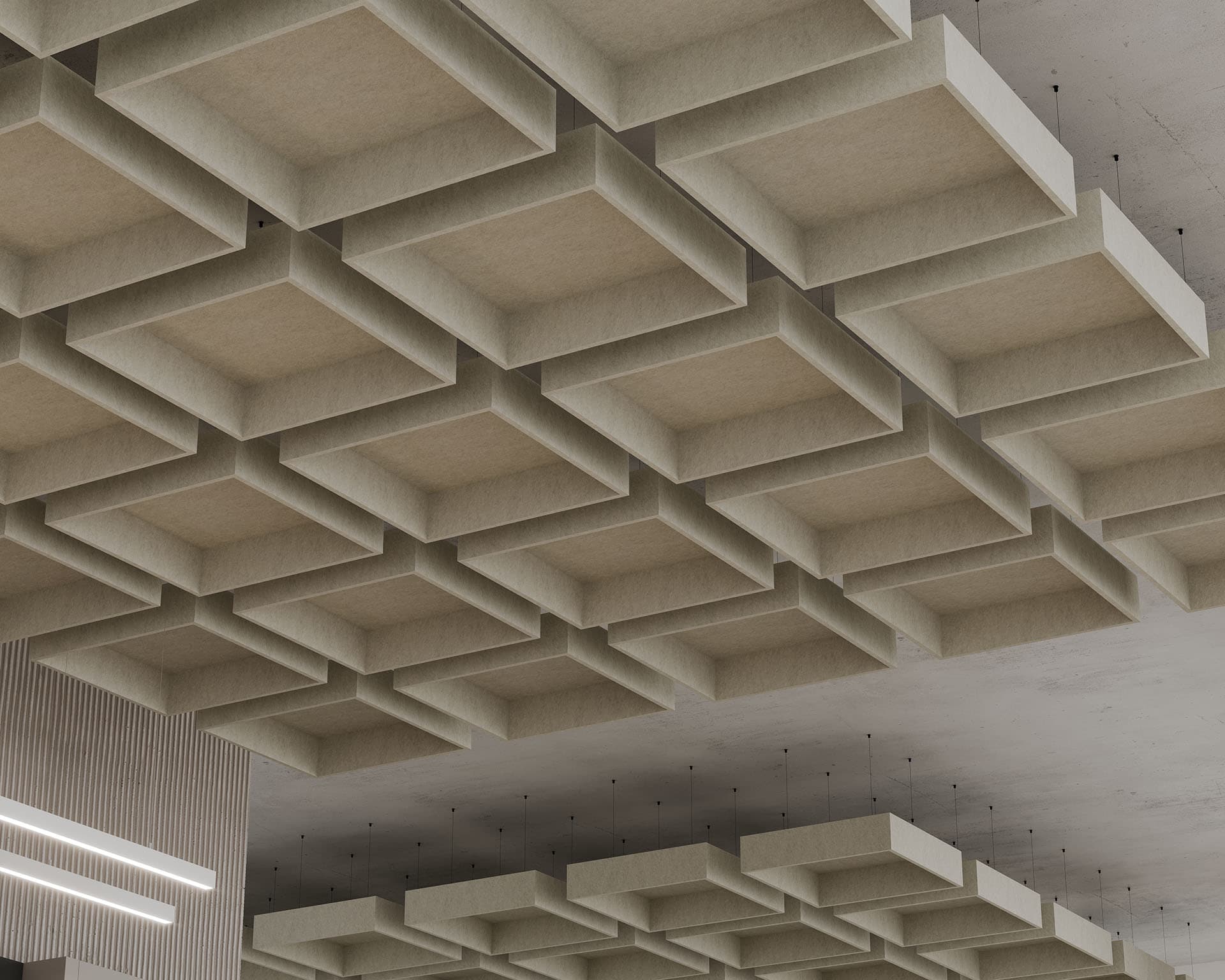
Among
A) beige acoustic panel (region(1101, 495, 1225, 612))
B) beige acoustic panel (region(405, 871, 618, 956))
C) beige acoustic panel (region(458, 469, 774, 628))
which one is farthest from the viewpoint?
beige acoustic panel (region(405, 871, 618, 956))

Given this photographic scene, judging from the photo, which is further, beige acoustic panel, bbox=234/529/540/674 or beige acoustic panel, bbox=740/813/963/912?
beige acoustic panel, bbox=740/813/963/912

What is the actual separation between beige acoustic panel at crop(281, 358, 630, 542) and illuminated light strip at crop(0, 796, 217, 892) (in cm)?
174

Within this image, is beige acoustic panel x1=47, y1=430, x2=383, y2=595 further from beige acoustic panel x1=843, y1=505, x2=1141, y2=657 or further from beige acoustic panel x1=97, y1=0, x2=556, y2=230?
beige acoustic panel x1=843, y1=505, x2=1141, y2=657

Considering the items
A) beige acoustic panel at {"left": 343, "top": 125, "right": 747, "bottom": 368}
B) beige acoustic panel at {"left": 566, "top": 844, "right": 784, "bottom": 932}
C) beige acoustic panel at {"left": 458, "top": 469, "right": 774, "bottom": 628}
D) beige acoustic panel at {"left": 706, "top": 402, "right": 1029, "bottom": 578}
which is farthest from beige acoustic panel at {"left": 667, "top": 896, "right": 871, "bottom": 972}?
beige acoustic panel at {"left": 343, "top": 125, "right": 747, "bottom": 368}

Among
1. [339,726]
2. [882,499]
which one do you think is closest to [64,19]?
[882,499]

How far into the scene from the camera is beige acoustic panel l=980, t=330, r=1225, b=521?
7090mm

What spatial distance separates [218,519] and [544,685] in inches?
94.6

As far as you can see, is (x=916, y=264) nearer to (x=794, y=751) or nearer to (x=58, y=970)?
(x=58, y=970)

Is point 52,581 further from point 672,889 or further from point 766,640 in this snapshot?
point 672,889

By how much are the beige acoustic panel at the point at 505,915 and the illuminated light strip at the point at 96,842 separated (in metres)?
4.11

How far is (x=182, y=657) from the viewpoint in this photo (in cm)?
953

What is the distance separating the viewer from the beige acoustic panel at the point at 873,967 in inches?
531

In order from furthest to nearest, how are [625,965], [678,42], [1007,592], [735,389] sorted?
[625,965], [1007,592], [735,389], [678,42]

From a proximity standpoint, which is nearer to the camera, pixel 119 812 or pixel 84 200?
pixel 84 200
